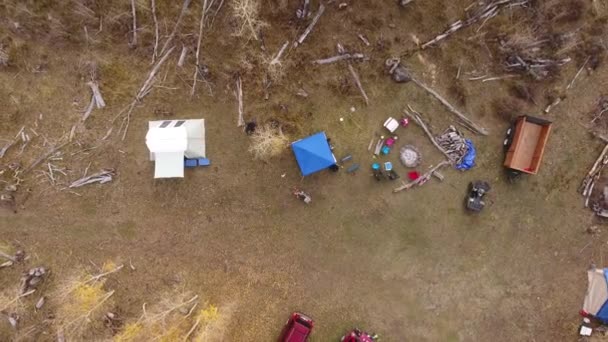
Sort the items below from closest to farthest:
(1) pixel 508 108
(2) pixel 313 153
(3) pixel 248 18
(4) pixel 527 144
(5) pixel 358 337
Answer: (2) pixel 313 153 < (5) pixel 358 337 < (4) pixel 527 144 < (3) pixel 248 18 < (1) pixel 508 108

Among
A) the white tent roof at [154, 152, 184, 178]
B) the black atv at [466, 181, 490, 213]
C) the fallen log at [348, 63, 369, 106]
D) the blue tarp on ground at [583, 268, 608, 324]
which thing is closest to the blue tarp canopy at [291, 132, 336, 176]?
the fallen log at [348, 63, 369, 106]

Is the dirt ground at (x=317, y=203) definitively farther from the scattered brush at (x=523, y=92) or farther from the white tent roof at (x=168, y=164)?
the white tent roof at (x=168, y=164)

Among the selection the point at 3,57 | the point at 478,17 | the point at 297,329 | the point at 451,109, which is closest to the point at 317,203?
the point at 297,329

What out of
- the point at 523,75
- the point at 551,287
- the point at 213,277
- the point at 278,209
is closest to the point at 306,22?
the point at 278,209

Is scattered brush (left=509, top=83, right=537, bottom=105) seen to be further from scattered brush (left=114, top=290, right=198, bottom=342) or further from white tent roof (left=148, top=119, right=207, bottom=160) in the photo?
scattered brush (left=114, top=290, right=198, bottom=342)

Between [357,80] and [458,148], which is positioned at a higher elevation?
[357,80]

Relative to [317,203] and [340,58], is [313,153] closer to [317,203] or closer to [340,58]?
[317,203]
